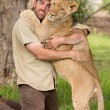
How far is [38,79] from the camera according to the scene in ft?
19.0

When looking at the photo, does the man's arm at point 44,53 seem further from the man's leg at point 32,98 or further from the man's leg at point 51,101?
the man's leg at point 51,101

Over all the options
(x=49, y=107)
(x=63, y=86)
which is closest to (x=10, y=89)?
(x=63, y=86)

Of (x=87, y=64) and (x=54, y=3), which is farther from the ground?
(x=54, y=3)

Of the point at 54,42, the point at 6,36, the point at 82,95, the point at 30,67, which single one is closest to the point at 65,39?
the point at 54,42

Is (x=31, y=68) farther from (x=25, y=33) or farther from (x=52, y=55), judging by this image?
(x=25, y=33)

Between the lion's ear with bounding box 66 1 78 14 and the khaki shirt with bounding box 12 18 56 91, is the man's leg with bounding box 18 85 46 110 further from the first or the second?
the lion's ear with bounding box 66 1 78 14

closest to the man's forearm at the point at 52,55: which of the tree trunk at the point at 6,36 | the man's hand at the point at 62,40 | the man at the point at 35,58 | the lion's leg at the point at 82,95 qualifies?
the man at the point at 35,58

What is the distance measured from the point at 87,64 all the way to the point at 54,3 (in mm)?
813

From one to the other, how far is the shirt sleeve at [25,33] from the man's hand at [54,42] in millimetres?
169

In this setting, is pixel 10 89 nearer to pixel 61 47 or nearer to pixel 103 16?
pixel 61 47

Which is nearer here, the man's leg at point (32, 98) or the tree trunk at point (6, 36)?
the man's leg at point (32, 98)

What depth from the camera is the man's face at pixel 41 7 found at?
5781 mm

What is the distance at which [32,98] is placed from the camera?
583 centimetres

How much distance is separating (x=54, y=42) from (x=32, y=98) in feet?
2.27
